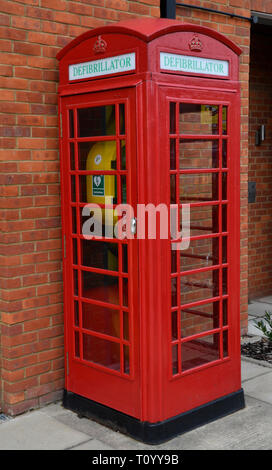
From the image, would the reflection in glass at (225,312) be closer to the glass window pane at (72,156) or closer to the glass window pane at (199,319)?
the glass window pane at (199,319)

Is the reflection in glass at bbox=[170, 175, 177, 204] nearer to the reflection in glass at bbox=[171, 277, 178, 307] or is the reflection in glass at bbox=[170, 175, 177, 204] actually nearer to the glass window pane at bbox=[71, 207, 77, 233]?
the reflection in glass at bbox=[171, 277, 178, 307]

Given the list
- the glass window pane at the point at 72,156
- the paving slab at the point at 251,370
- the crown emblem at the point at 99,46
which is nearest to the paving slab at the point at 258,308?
the paving slab at the point at 251,370

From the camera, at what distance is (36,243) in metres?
4.04

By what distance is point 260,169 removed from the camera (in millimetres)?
7363

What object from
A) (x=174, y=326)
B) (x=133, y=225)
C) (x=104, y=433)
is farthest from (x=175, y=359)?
(x=133, y=225)

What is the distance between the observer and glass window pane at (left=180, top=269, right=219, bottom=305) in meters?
3.80

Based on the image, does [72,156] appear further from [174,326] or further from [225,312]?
[225,312]

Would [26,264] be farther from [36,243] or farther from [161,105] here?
[161,105]

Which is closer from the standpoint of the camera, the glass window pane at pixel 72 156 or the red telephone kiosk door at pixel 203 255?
the red telephone kiosk door at pixel 203 255

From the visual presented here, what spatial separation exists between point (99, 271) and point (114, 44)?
4.73ft

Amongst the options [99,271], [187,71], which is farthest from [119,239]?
[187,71]

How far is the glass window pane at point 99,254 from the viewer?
3.80 metres

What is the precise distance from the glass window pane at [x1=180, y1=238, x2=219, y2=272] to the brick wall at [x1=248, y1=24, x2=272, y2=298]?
3460mm
